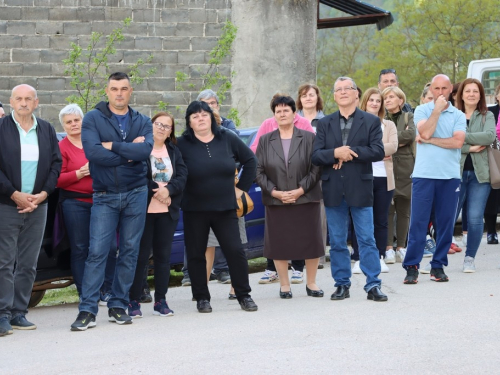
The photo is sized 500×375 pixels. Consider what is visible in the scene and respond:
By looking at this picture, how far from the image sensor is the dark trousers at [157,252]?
26.8 feet

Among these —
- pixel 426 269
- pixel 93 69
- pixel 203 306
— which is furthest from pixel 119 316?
pixel 93 69

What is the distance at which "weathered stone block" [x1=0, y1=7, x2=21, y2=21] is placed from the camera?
15609mm

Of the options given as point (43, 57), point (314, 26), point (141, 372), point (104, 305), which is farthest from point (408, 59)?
point (141, 372)

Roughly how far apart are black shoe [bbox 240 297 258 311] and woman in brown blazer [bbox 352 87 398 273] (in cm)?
252

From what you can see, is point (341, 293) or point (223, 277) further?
point (223, 277)

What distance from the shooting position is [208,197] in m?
8.27

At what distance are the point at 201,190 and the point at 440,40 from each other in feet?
106

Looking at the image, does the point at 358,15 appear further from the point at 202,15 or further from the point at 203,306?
the point at 203,306

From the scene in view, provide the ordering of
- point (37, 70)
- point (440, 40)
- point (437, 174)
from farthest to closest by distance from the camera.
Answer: point (440, 40) → point (37, 70) → point (437, 174)

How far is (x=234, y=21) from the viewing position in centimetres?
1622

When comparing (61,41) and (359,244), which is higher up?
(61,41)

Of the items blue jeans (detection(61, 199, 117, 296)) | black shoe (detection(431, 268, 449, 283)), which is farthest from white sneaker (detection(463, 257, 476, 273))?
blue jeans (detection(61, 199, 117, 296))

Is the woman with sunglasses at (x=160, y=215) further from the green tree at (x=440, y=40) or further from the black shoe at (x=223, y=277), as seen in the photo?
the green tree at (x=440, y=40)

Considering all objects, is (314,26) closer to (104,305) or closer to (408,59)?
(104,305)
